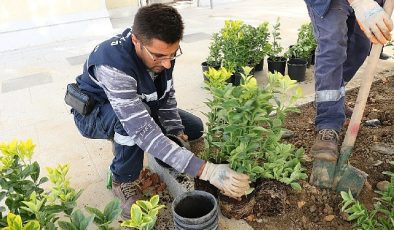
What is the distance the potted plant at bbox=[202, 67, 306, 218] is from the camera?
1.55 meters

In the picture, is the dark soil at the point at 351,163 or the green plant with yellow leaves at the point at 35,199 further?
the dark soil at the point at 351,163

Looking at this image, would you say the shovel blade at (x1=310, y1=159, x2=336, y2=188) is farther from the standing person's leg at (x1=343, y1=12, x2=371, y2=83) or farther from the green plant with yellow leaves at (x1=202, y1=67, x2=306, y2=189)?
the standing person's leg at (x1=343, y1=12, x2=371, y2=83)

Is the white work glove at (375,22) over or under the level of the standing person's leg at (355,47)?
over

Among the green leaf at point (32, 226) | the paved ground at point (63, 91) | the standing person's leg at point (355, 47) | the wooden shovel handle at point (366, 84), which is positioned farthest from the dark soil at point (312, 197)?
the green leaf at point (32, 226)

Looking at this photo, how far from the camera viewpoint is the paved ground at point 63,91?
262cm

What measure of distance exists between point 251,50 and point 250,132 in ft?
7.36

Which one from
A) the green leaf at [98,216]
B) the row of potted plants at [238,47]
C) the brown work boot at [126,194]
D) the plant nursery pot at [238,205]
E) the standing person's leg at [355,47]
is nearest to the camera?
the green leaf at [98,216]

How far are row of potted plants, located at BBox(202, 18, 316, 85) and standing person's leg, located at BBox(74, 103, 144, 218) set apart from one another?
1679 mm

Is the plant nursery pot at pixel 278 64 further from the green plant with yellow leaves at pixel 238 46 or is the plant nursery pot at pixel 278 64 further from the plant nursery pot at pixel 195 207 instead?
the plant nursery pot at pixel 195 207

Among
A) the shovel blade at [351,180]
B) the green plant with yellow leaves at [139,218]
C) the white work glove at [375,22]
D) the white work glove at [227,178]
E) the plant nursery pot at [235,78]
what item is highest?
the white work glove at [375,22]

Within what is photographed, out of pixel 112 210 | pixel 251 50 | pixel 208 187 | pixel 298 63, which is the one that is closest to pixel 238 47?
pixel 251 50

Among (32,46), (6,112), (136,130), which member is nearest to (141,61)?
(136,130)

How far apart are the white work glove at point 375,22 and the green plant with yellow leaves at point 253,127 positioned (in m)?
0.48

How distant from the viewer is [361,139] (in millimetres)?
2463
